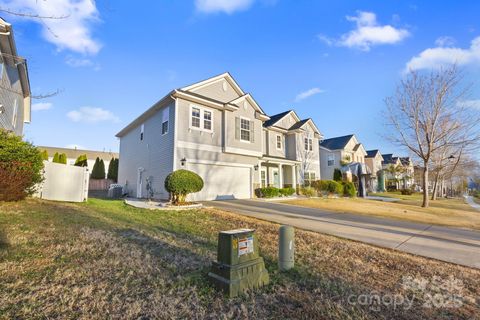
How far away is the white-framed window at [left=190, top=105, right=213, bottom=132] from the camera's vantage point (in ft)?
50.8

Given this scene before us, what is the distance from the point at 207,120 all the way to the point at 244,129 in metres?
3.10

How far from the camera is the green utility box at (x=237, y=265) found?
3.24m

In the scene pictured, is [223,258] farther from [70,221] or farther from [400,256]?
[70,221]

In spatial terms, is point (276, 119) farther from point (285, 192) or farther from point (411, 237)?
point (411, 237)

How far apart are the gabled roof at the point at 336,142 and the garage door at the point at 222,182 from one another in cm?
2020

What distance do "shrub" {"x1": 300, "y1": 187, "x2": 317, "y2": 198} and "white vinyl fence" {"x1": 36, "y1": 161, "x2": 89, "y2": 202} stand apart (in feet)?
53.3

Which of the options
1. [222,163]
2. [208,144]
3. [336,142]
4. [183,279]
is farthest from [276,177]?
[183,279]

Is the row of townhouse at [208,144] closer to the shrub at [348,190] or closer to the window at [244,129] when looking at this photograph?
the window at [244,129]

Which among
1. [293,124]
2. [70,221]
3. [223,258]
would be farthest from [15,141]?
[293,124]

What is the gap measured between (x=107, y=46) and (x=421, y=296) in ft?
37.0

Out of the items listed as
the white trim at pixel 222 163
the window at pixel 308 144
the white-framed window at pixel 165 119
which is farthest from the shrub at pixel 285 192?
the white-framed window at pixel 165 119

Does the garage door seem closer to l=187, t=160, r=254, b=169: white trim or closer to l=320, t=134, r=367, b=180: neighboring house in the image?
l=187, t=160, r=254, b=169: white trim

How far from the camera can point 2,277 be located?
344 cm

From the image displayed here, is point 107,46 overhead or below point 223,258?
overhead
